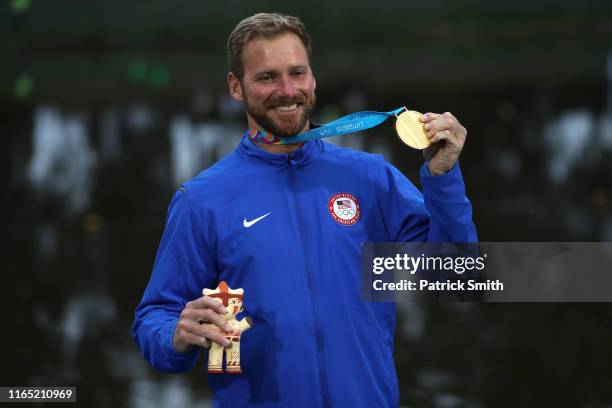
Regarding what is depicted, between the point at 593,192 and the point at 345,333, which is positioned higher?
the point at 593,192

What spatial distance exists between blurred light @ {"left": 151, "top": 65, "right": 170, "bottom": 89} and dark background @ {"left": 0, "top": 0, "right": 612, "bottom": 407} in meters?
0.15

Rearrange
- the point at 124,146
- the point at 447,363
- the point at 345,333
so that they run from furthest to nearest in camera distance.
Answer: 1. the point at 124,146
2. the point at 447,363
3. the point at 345,333

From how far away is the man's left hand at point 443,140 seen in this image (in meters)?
3.37

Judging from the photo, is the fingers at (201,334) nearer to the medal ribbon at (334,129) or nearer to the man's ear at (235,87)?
the medal ribbon at (334,129)

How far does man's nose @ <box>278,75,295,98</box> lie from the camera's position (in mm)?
3574

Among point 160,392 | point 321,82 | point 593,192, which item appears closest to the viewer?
point 160,392

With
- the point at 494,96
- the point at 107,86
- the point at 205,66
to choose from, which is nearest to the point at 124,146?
the point at 494,96

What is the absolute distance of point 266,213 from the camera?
3586 millimetres

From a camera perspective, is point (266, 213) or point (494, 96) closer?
point (266, 213)

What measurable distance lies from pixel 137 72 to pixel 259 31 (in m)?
29.0

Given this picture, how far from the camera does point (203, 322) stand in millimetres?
3270

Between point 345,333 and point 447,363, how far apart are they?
15.8 ft

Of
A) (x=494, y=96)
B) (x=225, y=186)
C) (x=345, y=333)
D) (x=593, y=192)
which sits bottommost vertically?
(x=345, y=333)

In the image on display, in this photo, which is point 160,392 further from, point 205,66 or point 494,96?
point 205,66
